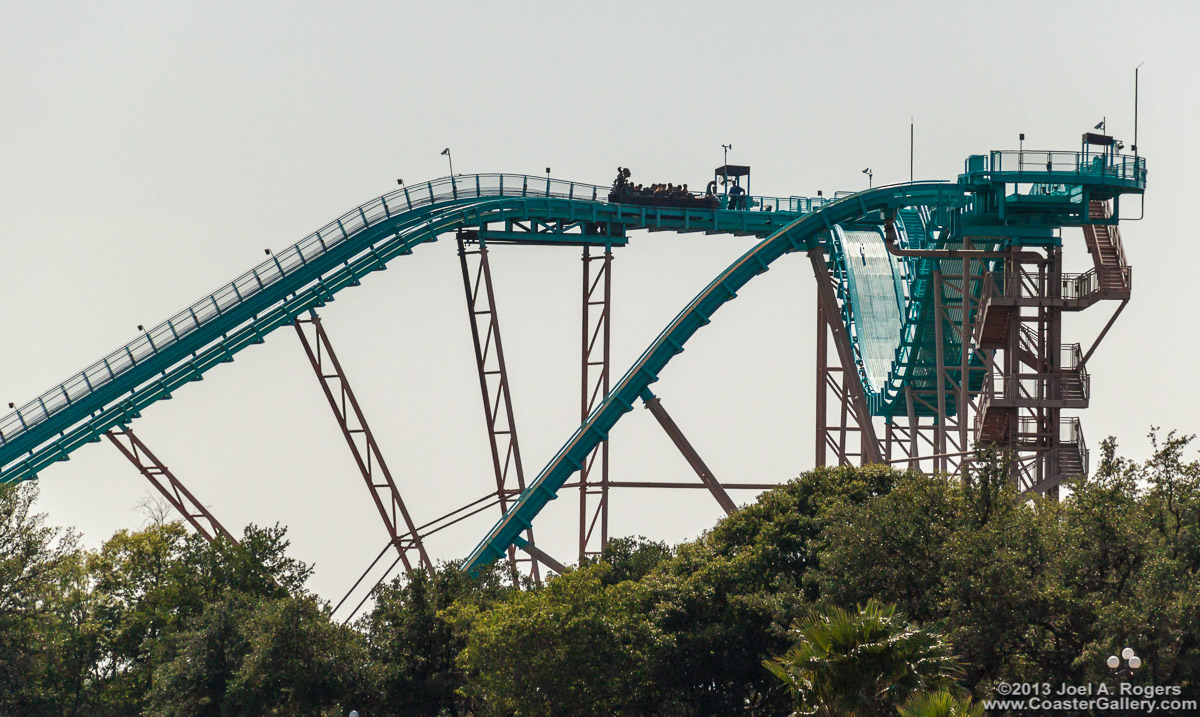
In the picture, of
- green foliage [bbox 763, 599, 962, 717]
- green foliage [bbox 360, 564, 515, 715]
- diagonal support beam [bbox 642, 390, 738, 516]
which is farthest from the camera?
diagonal support beam [bbox 642, 390, 738, 516]

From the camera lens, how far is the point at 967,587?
111 feet

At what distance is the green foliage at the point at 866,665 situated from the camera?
2767 cm

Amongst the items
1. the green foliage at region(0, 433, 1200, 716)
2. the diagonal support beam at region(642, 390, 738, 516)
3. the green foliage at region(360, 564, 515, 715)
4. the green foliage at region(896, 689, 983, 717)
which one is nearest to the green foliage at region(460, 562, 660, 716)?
the green foliage at region(0, 433, 1200, 716)

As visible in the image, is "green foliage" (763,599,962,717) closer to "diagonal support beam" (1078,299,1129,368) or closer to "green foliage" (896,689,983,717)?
"green foliage" (896,689,983,717)

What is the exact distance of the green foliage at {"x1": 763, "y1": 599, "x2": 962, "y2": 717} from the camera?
1089 inches

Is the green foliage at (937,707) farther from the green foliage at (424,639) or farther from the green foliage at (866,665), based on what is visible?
the green foliage at (424,639)

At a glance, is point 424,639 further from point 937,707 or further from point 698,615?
point 937,707

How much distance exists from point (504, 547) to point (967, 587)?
16756 mm

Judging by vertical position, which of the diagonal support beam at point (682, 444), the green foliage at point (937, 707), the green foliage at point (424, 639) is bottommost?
the green foliage at point (424, 639)

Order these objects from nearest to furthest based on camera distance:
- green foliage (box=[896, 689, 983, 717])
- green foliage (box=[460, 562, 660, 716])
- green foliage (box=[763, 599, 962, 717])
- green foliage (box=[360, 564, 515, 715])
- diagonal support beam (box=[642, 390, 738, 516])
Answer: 1. green foliage (box=[896, 689, 983, 717])
2. green foliage (box=[763, 599, 962, 717])
3. green foliage (box=[460, 562, 660, 716])
4. green foliage (box=[360, 564, 515, 715])
5. diagonal support beam (box=[642, 390, 738, 516])

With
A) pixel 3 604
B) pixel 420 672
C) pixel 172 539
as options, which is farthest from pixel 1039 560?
pixel 172 539

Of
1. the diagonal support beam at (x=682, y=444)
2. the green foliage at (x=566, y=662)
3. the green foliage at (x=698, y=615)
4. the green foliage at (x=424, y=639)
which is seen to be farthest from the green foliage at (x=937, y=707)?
the diagonal support beam at (x=682, y=444)

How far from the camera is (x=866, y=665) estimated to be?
1094 inches

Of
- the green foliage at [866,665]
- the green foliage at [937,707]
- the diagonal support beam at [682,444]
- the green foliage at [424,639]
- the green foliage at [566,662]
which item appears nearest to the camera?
the green foliage at [937,707]
